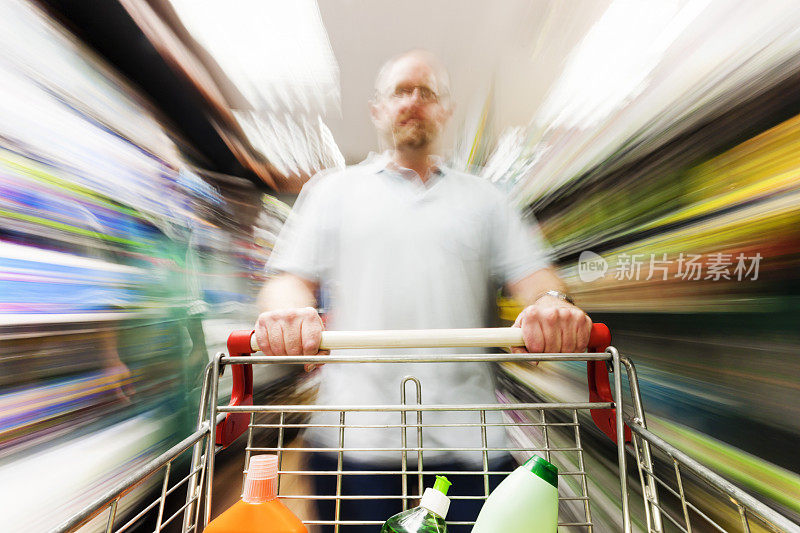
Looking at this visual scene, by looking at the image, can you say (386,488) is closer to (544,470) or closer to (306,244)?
(544,470)

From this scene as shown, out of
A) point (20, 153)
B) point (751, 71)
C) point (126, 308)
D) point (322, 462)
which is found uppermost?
point (751, 71)

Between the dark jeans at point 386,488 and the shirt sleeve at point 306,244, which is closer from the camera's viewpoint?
the dark jeans at point 386,488

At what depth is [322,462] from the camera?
52.9 inches

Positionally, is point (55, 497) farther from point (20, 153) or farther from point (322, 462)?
point (20, 153)

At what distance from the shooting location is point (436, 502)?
659 mm

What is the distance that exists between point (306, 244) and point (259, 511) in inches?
35.5

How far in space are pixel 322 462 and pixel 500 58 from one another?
1.88 meters

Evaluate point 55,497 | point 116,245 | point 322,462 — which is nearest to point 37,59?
point 116,245

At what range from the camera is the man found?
127cm

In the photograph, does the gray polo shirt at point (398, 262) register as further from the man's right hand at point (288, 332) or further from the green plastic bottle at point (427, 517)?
the green plastic bottle at point (427, 517)

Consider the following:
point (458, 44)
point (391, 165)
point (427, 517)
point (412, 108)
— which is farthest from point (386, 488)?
point (458, 44)

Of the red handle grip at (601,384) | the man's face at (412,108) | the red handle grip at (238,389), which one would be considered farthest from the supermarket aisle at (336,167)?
the red handle grip at (238,389)

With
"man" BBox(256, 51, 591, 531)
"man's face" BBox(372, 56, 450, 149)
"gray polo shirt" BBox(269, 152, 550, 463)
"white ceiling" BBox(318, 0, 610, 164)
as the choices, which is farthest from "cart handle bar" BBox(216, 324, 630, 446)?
"white ceiling" BBox(318, 0, 610, 164)

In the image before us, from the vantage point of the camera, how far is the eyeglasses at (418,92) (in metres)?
1.56
